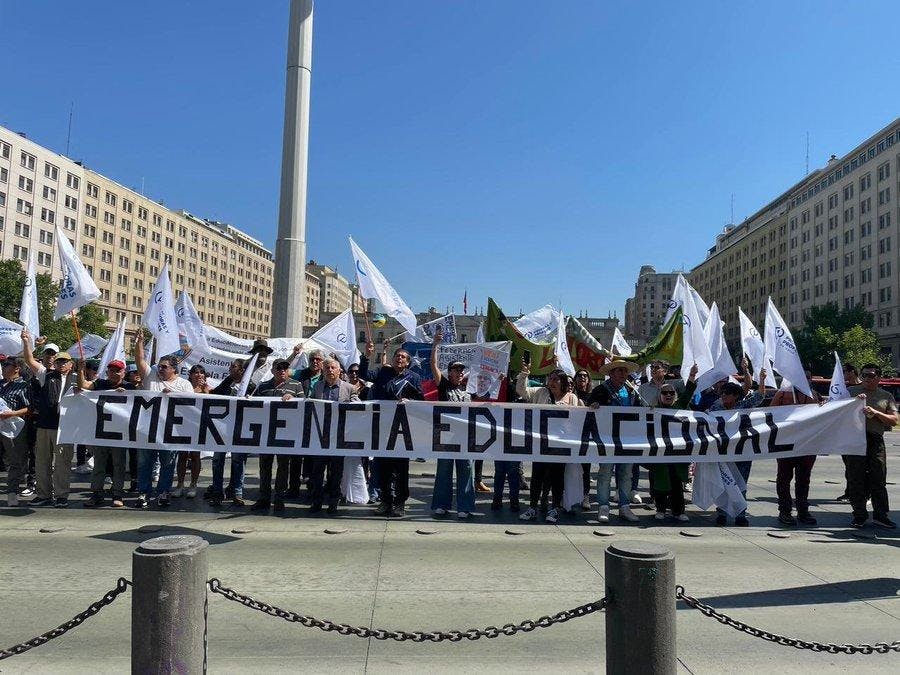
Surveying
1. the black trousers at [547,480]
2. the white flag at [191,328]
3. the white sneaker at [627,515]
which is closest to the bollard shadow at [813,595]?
the white sneaker at [627,515]

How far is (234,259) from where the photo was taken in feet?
408

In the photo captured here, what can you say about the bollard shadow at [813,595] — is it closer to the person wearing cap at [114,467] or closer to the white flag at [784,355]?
the white flag at [784,355]

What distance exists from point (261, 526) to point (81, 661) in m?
3.49

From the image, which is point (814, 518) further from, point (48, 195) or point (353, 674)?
point (48, 195)

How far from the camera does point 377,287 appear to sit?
11992mm

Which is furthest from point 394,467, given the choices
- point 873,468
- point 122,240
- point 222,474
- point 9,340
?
point 122,240

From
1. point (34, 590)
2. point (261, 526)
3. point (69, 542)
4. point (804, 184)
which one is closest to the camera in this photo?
point (34, 590)

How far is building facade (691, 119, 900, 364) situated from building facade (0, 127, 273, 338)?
7420 cm

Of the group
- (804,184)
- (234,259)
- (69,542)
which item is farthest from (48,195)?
(804,184)

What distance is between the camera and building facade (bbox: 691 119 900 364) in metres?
66.8

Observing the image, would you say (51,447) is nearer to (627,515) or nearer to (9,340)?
(9,340)

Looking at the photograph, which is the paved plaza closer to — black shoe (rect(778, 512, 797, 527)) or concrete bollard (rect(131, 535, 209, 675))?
black shoe (rect(778, 512, 797, 527))

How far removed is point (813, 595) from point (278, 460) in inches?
236

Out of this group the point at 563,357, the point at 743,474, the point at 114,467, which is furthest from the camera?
the point at 563,357
